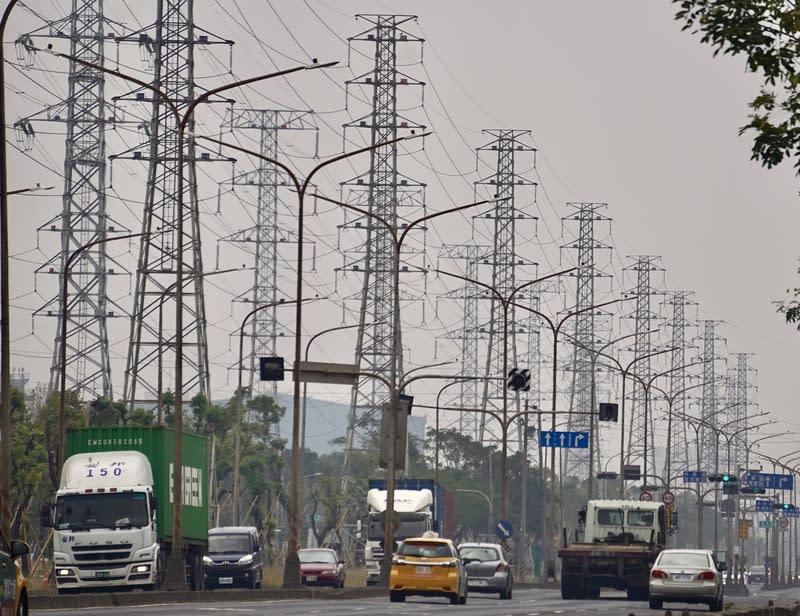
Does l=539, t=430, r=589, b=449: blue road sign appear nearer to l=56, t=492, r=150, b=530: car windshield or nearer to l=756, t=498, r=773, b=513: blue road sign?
l=56, t=492, r=150, b=530: car windshield

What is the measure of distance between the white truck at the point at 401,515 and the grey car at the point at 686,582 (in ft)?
73.5

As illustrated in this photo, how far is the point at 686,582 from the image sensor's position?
159 ft

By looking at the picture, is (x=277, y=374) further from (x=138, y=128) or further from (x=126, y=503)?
(x=138, y=128)

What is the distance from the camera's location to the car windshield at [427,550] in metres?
48.8

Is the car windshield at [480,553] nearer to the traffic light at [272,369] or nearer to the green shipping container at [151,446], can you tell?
the traffic light at [272,369]

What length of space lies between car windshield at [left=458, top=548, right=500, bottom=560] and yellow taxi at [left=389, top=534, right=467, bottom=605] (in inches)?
534

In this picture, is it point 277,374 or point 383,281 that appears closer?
point 277,374

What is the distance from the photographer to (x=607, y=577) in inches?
2229

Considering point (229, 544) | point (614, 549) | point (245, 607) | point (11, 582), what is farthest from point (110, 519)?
point (11, 582)

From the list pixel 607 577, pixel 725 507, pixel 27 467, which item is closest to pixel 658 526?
pixel 607 577

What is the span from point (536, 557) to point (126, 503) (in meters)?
102

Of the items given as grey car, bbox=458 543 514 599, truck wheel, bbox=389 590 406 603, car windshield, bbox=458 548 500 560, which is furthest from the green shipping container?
car windshield, bbox=458 548 500 560

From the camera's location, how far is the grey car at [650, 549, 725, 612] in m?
48.2

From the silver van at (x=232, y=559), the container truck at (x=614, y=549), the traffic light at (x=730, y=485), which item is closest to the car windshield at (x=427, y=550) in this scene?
the container truck at (x=614, y=549)
